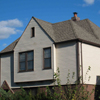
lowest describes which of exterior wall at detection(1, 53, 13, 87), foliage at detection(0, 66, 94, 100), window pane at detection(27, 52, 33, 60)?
foliage at detection(0, 66, 94, 100)

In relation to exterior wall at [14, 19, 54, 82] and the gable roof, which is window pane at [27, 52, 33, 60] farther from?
the gable roof

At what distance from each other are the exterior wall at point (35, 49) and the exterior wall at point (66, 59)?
2.71 feet

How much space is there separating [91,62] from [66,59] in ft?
7.21

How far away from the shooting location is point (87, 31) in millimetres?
23734

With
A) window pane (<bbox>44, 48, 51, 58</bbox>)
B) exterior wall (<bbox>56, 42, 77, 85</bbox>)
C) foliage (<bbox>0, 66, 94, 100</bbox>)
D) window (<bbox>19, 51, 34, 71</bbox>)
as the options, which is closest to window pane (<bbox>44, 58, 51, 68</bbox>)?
window pane (<bbox>44, 48, 51, 58</bbox>)

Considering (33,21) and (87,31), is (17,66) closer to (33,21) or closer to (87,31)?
(33,21)

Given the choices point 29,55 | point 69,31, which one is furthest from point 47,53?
point 69,31

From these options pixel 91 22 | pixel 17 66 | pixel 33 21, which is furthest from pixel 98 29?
pixel 17 66

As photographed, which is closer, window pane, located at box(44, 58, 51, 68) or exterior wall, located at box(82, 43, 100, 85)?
exterior wall, located at box(82, 43, 100, 85)

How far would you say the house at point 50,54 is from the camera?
19.8m

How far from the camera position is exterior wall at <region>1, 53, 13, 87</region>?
2445 cm

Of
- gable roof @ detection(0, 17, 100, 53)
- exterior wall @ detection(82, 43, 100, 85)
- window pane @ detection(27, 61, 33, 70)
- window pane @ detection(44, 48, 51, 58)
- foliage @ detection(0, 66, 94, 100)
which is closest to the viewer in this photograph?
foliage @ detection(0, 66, 94, 100)

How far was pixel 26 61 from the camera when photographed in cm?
2245

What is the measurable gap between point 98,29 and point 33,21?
7.11 meters
